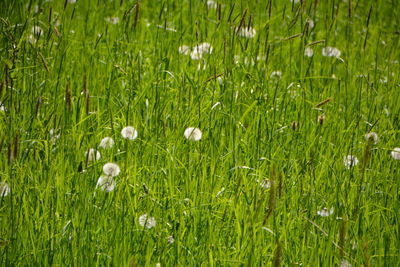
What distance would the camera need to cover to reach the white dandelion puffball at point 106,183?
1.85 m

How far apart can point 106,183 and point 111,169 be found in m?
0.06

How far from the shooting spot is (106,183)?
1867 millimetres

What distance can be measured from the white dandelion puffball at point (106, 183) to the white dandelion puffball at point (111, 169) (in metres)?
0.02

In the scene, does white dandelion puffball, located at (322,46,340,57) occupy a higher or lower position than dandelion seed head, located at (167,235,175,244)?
higher

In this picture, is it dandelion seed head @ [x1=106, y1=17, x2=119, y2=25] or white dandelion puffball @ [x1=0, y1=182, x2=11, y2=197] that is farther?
dandelion seed head @ [x1=106, y1=17, x2=119, y2=25]

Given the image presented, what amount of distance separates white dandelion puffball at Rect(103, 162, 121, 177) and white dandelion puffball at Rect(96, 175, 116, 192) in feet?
0.05

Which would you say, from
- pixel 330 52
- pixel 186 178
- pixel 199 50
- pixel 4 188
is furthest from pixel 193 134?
pixel 330 52

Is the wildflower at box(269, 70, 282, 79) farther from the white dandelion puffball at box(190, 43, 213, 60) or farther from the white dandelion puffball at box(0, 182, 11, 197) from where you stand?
the white dandelion puffball at box(0, 182, 11, 197)

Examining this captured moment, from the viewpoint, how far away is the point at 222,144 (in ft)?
7.50

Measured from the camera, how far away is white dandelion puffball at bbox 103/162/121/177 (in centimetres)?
190

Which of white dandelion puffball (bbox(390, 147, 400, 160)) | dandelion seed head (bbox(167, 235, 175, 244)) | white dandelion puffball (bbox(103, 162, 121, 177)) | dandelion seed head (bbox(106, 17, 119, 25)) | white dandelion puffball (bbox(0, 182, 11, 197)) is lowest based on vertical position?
dandelion seed head (bbox(167, 235, 175, 244))

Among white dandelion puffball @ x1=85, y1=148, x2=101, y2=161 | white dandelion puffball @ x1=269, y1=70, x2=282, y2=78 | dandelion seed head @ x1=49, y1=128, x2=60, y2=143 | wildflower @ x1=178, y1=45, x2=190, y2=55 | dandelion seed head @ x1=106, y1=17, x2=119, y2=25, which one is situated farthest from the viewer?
dandelion seed head @ x1=106, y1=17, x2=119, y2=25

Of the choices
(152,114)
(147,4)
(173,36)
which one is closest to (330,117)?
(152,114)

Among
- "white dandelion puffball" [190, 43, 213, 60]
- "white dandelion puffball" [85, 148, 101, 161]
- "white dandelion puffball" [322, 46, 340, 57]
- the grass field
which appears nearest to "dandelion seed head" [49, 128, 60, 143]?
the grass field
